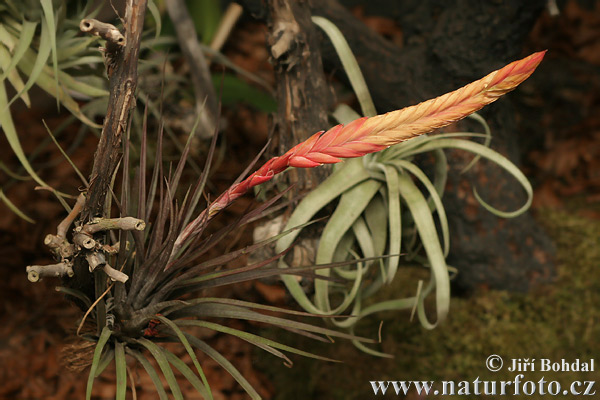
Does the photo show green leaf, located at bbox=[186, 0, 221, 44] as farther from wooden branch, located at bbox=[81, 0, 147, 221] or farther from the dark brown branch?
wooden branch, located at bbox=[81, 0, 147, 221]

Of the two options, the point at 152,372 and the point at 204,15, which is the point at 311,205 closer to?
the point at 152,372

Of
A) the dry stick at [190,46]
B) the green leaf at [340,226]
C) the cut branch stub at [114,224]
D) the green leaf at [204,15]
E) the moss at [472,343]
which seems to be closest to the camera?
the cut branch stub at [114,224]

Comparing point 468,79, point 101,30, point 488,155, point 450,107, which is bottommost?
point 488,155

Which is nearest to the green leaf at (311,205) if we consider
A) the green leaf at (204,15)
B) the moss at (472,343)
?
the moss at (472,343)

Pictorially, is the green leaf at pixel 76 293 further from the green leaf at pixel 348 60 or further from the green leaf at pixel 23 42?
the green leaf at pixel 348 60

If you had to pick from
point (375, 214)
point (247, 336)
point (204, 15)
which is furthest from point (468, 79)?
point (204, 15)

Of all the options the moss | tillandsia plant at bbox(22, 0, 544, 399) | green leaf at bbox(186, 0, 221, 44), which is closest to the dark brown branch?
tillandsia plant at bbox(22, 0, 544, 399)
